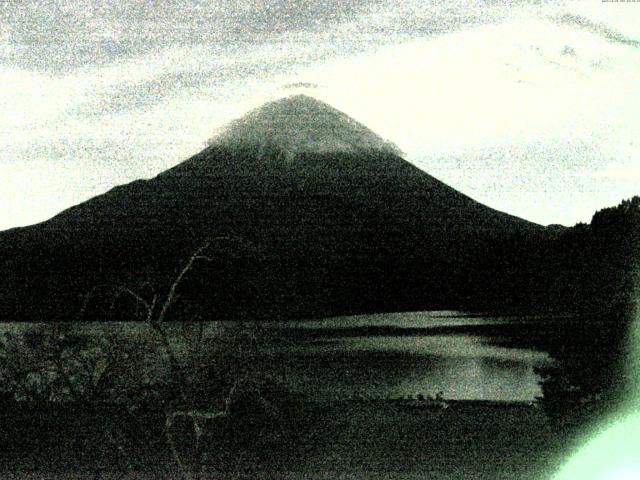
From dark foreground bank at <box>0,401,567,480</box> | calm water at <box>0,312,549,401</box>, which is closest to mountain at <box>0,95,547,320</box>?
calm water at <box>0,312,549,401</box>

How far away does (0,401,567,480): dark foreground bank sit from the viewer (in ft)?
20.8

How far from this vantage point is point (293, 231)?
290ft

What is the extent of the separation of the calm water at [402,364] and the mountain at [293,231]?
5.69 m

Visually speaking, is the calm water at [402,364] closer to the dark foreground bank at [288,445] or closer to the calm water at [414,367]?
the calm water at [414,367]

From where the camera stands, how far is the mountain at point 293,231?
205 ft

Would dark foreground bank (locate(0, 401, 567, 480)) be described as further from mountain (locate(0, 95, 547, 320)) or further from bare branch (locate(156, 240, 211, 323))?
mountain (locate(0, 95, 547, 320))

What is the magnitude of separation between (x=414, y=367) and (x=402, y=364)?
1.79 m

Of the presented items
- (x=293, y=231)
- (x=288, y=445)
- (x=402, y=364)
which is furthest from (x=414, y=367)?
(x=293, y=231)

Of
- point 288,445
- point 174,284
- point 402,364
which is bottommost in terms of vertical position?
point 402,364

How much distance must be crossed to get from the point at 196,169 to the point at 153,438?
318 ft

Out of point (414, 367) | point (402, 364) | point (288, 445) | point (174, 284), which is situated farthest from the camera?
point (402, 364)

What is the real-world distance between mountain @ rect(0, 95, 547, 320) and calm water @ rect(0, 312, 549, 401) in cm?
569

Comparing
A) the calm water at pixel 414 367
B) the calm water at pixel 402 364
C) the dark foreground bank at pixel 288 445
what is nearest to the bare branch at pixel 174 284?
the calm water at pixel 402 364

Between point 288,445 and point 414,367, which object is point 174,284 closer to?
point 288,445
